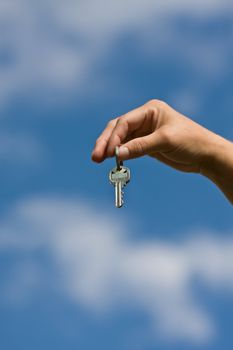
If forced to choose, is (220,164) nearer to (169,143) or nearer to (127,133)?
(169,143)

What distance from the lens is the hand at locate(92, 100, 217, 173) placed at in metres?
7.00

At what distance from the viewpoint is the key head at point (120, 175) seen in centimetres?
691

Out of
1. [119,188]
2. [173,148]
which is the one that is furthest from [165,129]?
[119,188]

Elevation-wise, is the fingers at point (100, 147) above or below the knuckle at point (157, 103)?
below

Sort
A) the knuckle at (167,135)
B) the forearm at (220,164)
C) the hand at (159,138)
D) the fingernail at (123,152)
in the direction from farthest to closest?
the forearm at (220,164) → the knuckle at (167,135) → the hand at (159,138) → the fingernail at (123,152)

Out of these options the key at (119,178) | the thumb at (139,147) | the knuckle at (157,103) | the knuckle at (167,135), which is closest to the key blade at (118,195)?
the key at (119,178)

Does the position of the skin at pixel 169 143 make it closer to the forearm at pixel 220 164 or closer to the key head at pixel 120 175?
the forearm at pixel 220 164

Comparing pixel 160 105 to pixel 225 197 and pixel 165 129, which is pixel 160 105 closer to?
pixel 165 129

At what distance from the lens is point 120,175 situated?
6.95 metres

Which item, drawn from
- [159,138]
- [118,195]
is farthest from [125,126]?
[118,195]

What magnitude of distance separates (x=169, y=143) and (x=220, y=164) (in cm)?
56

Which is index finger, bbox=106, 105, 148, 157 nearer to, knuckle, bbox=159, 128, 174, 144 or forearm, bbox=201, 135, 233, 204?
knuckle, bbox=159, 128, 174, 144

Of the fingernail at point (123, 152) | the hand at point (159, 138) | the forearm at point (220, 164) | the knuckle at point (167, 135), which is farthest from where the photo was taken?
the forearm at point (220, 164)

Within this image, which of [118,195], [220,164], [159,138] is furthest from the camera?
[220,164]
